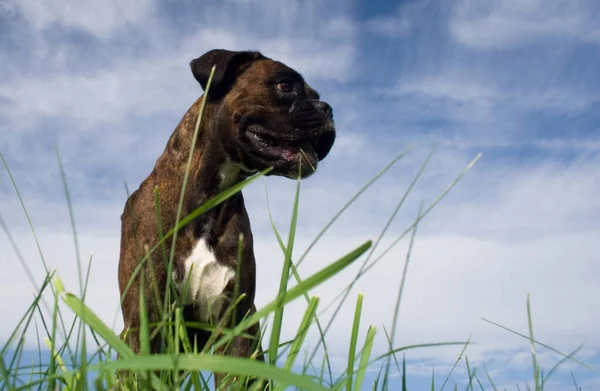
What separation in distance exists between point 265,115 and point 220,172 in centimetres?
57

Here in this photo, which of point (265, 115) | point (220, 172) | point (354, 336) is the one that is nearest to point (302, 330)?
point (354, 336)

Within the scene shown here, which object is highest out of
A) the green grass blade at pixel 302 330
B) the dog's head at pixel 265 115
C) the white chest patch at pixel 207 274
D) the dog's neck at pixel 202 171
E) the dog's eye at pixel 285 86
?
the dog's eye at pixel 285 86

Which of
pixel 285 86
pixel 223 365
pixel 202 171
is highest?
pixel 285 86

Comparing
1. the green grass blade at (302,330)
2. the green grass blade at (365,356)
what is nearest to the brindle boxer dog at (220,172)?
the green grass blade at (365,356)

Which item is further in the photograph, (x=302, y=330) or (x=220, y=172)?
(x=220, y=172)

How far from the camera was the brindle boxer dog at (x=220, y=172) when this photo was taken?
475 centimetres

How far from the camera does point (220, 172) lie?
16.2 feet

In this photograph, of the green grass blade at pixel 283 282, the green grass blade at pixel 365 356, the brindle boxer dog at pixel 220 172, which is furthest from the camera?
the brindle boxer dog at pixel 220 172

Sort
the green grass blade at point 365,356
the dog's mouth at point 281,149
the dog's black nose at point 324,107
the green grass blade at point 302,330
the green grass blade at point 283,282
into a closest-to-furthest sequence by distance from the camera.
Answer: the green grass blade at point 283,282, the green grass blade at point 302,330, the green grass blade at point 365,356, the dog's mouth at point 281,149, the dog's black nose at point 324,107

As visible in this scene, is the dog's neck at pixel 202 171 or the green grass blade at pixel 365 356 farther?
the dog's neck at pixel 202 171

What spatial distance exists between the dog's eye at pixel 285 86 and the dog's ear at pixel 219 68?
381 mm

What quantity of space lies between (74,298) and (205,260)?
356 cm

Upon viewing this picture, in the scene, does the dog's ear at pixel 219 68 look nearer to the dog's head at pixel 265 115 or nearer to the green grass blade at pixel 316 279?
the dog's head at pixel 265 115

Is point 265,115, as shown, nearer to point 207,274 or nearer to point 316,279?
point 207,274
